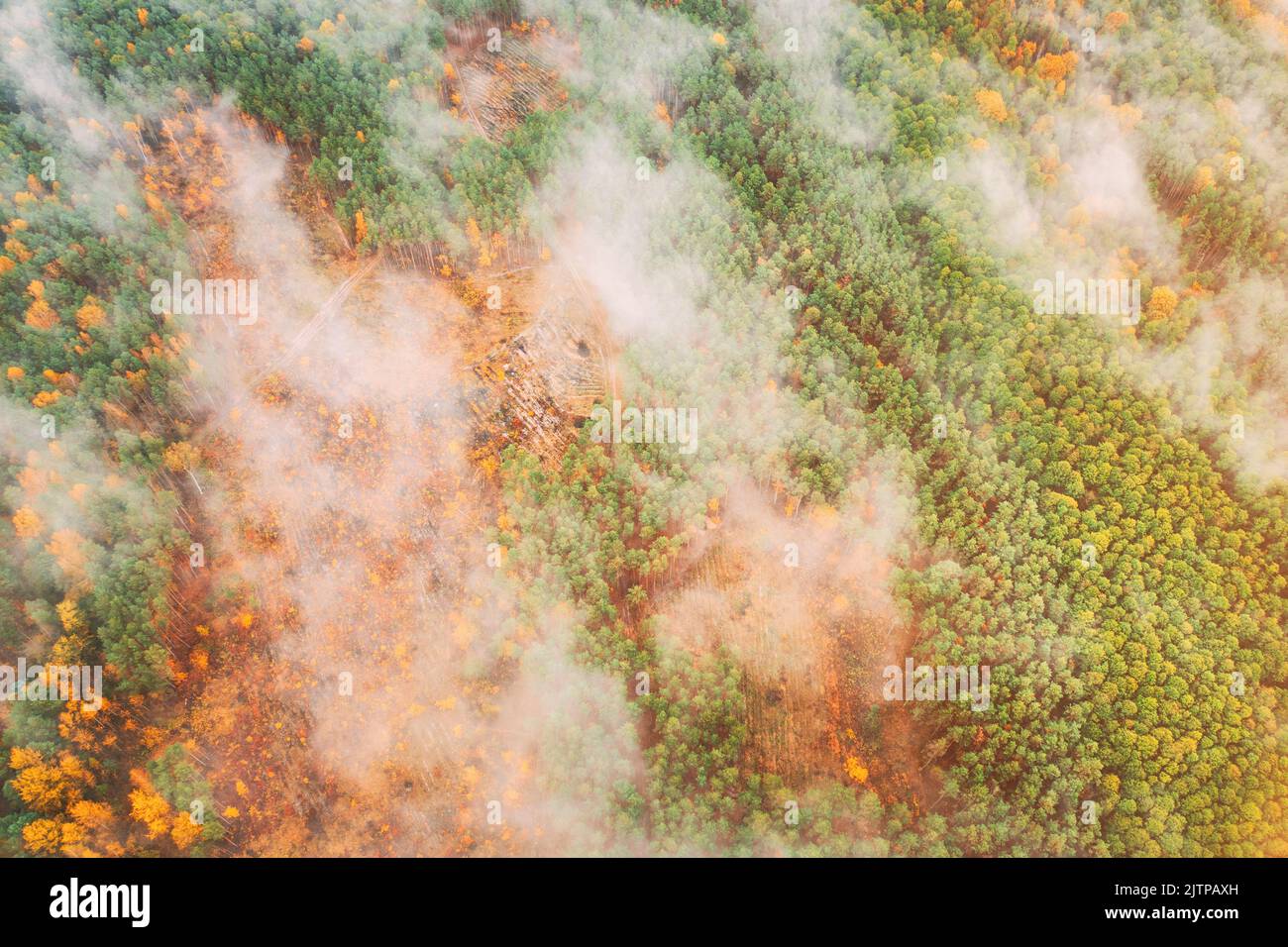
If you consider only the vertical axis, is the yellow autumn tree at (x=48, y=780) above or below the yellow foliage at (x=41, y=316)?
below

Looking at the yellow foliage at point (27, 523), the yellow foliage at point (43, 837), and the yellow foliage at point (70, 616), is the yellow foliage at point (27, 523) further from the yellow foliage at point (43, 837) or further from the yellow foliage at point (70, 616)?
the yellow foliage at point (43, 837)

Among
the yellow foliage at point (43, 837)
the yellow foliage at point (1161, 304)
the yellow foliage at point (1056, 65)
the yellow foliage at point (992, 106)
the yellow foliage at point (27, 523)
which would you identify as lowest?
the yellow foliage at point (43, 837)

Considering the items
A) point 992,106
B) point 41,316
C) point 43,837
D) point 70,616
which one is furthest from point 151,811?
point 992,106

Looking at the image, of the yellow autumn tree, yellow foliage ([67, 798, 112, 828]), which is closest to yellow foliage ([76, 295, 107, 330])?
the yellow autumn tree

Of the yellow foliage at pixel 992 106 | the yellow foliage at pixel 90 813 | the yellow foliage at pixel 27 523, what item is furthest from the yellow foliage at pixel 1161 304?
the yellow foliage at pixel 27 523

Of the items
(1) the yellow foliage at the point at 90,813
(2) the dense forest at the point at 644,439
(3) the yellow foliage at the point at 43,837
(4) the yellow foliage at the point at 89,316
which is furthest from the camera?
(4) the yellow foliage at the point at 89,316

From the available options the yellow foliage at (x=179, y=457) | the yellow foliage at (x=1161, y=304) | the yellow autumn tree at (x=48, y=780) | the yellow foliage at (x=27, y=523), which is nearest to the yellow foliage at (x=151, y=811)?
the yellow autumn tree at (x=48, y=780)

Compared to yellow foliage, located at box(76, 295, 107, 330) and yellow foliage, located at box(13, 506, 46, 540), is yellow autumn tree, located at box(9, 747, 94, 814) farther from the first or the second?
yellow foliage, located at box(76, 295, 107, 330)

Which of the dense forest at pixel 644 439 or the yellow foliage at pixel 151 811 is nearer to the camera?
the yellow foliage at pixel 151 811

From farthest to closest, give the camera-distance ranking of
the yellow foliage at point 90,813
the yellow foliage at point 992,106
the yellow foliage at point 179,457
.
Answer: the yellow foliage at point 992,106 → the yellow foliage at point 179,457 → the yellow foliage at point 90,813

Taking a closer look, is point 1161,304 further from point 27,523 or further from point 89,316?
point 27,523
